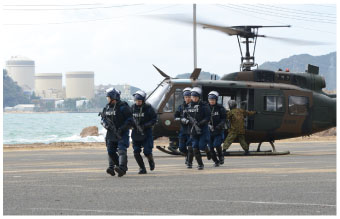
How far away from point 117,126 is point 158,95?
360 inches

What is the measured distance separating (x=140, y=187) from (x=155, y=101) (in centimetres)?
1144

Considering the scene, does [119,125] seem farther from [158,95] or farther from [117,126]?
[158,95]

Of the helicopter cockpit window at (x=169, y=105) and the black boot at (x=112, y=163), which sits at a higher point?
the helicopter cockpit window at (x=169, y=105)

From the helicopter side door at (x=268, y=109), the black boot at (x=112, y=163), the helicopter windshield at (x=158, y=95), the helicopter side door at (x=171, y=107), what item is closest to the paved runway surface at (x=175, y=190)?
the black boot at (x=112, y=163)

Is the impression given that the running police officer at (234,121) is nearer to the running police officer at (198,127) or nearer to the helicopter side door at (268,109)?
the helicopter side door at (268,109)

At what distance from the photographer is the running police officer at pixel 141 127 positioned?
1805 cm

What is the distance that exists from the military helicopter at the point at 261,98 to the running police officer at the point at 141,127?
773 centimetres

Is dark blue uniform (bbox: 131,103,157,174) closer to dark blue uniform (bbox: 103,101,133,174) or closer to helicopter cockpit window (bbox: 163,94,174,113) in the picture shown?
dark blue uniform (bbox: 103,101,133,174)

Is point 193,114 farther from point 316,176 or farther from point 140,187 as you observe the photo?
point 140,187

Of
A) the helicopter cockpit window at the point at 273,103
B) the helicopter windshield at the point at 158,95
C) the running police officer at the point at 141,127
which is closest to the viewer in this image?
the running police officer at the point at 141,127

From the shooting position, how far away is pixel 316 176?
17172 millimetres

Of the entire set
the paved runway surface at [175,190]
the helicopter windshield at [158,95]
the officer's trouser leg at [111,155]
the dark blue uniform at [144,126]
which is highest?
the helicopter windshield at [158,95]

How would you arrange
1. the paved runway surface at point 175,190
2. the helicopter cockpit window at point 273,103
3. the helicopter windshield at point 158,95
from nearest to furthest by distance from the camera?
the paved runway surface at point 175,190
the helicopter windshield at point 158,95
the helicopter cockpit window at point 273,103

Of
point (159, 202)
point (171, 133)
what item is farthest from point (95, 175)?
point (171, 133)
